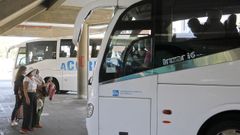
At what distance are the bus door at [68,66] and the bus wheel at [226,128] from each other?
16070mm

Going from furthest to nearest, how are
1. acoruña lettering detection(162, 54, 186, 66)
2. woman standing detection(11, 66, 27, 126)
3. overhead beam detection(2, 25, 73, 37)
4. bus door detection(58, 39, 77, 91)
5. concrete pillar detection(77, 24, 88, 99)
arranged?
overhead beam detection(2, 25, 73, 37)
bus door detection(58, 39, 77, 91)
concrete pillar detection(77, 24, 88, 99)
woman standing detection(11, 66, 27, 126)
acoruña lettering detection(162, 54, 186, 66)

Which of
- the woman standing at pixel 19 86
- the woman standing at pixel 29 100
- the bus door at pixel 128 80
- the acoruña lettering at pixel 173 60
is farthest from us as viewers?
the woman standing at pixel 19 86

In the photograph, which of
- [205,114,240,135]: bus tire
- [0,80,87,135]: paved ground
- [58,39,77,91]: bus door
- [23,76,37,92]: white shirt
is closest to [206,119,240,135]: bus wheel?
[205,114,240,135]: bus tire

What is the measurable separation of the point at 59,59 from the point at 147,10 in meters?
16.1

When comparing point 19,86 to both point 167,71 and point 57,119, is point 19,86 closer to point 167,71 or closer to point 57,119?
point 57,119

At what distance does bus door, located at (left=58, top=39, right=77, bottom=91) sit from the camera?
2181 centimetres

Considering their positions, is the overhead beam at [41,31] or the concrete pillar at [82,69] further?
the overhead beam at [41,31]

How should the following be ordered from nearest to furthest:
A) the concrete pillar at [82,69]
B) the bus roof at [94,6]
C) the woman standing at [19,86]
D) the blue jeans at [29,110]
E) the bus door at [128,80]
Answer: the bus door at [128,80] → the bus roof at [94,6] → the blue jeans at [29,110] → the woman standing at [19,86] → the concrete pillar at [82,69]

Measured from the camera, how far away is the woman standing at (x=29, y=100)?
31.4ft

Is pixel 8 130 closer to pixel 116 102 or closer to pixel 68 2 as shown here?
pixel 116 102

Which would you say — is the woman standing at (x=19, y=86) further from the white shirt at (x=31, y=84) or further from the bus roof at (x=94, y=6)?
the bus roof at (x=94, y=6)

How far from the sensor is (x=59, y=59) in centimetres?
2222

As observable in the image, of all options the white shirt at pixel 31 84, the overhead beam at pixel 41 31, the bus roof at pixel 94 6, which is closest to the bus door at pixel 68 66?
the overhead beam at pixel 41 31

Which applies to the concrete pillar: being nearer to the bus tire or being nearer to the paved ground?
the paved ground
